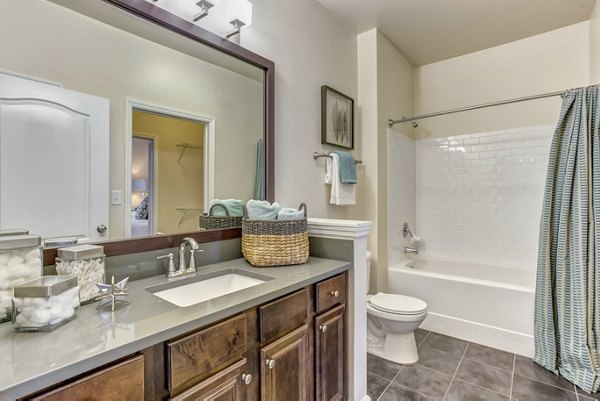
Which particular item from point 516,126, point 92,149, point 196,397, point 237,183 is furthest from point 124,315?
point 516,126

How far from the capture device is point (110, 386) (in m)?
0.66

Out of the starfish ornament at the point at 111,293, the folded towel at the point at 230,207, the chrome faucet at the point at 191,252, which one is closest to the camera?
the starfish ornament at the point at 111,293

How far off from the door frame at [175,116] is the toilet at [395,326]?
4.69 ft

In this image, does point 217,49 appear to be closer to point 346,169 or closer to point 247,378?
point 346,169

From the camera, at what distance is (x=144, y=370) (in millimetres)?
722

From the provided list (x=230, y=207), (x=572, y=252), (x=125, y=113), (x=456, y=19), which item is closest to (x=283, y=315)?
(x=230, y=207)

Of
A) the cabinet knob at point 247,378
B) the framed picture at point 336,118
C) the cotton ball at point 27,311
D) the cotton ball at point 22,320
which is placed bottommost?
the cabinet knob at point 247,378

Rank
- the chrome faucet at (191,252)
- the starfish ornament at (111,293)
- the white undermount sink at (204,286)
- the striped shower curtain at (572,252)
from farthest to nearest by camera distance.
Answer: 1. the striped shower curtain at (572,252)
2. the chrome faucet at (191,252)
3. the white undermount sink at (204,286)
4. the starfish ornament at (111,293)

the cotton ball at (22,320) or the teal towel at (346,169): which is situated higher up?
the teal towel at (346,169)

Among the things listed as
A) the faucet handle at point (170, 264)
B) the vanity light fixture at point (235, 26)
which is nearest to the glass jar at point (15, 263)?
the faucet handle at point (170, 264)

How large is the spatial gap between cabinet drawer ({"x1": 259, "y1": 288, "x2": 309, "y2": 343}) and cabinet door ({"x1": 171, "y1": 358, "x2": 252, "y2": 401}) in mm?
122

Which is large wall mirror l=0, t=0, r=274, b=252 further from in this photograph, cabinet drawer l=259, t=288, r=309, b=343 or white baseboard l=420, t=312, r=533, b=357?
white baseboard l=420, t=312, r=533, b=357

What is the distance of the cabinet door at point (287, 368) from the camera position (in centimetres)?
103

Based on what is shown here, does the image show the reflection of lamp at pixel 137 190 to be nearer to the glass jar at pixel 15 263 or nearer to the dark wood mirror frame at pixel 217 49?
the dark wood mirror frame at pixel 217 49
